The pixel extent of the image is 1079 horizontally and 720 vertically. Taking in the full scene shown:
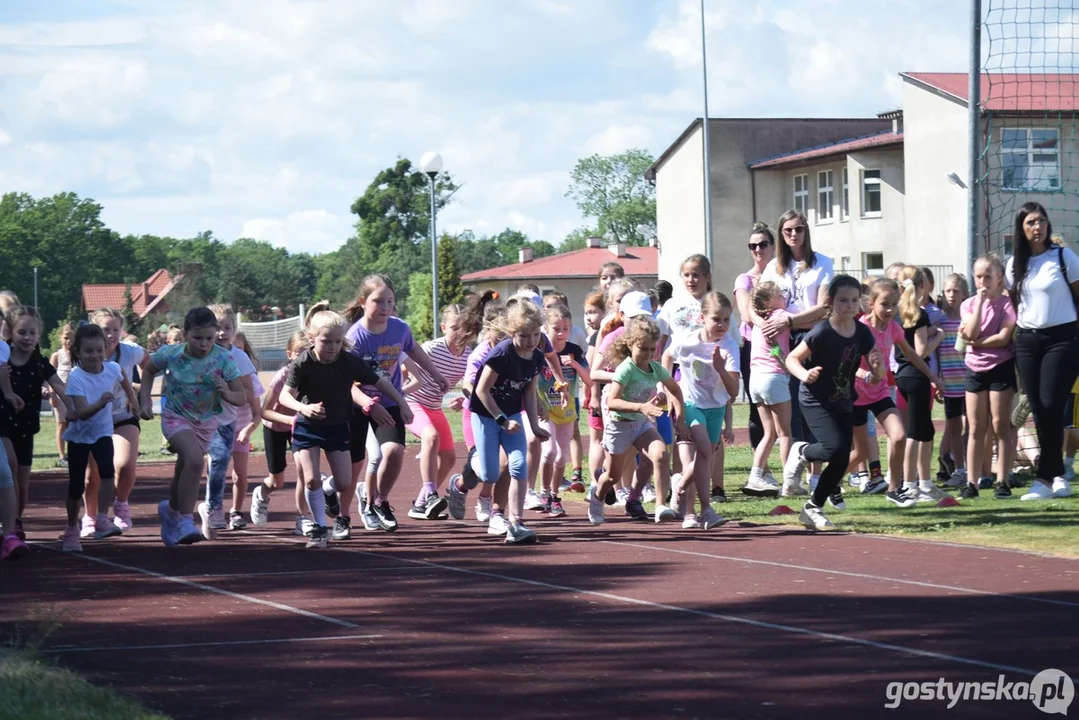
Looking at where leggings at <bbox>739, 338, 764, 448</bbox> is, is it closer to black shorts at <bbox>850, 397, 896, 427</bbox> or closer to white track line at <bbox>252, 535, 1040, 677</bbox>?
black shorts at <bbox>850, 397, 896, 427</bbox>

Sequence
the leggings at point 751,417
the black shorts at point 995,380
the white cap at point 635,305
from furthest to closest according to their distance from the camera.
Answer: the leggings at point 751,417 < the black shorts at point 995,380 < the white cap at point 635,305

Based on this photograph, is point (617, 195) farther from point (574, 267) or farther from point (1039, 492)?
point (1039, 492)

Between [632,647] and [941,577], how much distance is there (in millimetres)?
2528

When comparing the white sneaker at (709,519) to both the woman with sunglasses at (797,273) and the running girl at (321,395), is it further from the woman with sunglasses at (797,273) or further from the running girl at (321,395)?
the running girl at (321,395)

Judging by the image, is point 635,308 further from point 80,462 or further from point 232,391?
point 80,462

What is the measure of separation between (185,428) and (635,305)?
12.4 ft

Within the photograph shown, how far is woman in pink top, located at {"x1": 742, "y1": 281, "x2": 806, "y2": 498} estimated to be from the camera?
12.0m

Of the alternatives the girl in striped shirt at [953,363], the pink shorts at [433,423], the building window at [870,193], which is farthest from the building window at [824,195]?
the pink shorts at [433,423]

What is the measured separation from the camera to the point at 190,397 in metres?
10.2

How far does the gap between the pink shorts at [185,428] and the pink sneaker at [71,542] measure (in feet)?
3.03

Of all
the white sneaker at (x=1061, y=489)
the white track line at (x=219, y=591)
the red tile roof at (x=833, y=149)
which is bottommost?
the white track line at (x=219, y=591)

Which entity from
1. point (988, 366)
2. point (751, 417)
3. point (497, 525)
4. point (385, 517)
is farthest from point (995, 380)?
point (385, 517)

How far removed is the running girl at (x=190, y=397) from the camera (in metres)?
10.2

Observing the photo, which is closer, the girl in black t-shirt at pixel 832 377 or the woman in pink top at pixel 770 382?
the girl in black t-shirt at pixel 832 377
